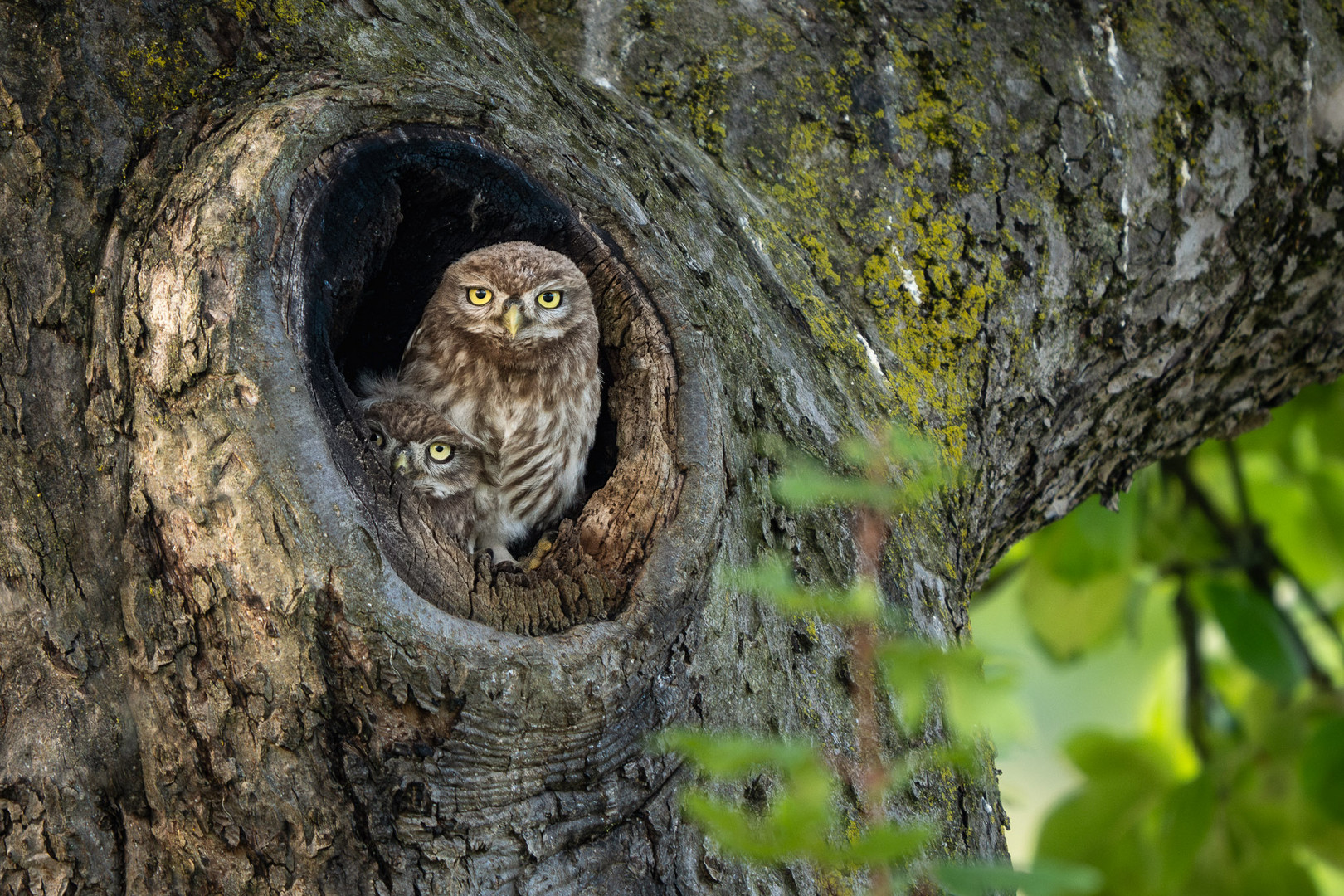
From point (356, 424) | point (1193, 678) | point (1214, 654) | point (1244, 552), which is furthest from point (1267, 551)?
point (356, 424)

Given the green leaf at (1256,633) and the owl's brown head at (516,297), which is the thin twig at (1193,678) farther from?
the owl's brown head at (516,297)

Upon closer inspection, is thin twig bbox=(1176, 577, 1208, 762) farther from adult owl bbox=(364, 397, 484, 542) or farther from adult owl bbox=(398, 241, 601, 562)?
adult owl bbox=(364, 397, 484, 542)

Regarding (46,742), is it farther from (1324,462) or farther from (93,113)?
(1324,462)

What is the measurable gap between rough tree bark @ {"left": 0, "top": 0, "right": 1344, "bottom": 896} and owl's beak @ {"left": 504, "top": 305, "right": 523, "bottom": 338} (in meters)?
0.22

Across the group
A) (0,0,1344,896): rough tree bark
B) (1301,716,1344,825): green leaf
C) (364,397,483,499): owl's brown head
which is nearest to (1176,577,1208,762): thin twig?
(1301,716,1344,825): green leaf

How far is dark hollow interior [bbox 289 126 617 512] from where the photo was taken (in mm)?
1782

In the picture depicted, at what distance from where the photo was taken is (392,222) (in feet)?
6.91

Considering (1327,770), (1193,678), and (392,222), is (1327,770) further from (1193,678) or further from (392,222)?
(392,222)

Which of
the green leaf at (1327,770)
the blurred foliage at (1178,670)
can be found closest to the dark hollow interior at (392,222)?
the blurred foliage at (1178,670)

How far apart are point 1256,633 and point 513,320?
2681mm

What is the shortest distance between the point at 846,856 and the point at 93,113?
5.37 ft

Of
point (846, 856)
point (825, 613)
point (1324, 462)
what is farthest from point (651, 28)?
point (1324, 462)

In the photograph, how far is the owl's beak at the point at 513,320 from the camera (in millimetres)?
2787

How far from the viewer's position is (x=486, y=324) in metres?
2.88
